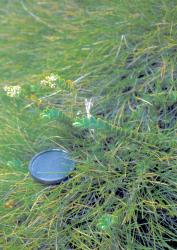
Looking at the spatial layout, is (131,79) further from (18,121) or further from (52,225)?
(52,225)

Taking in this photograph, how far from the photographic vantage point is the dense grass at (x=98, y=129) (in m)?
1.34

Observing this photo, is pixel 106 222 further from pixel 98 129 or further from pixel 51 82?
pixel 51 82

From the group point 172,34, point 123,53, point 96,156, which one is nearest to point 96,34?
point 123,53

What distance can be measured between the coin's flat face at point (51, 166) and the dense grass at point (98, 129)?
3 centimetres

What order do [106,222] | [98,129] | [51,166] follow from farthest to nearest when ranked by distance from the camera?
[51,166] → [98,129] → [106,222]

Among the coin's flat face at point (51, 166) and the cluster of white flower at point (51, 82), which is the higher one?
the cluster of white flower at point (51, 82)

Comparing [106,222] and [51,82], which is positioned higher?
[51,82]

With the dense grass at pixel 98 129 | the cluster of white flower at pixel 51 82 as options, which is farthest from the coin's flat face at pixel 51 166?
the cluster of white flower at pixel 51 82

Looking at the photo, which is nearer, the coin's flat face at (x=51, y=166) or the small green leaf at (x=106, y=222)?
the small green leaf at (x=106, y=222)

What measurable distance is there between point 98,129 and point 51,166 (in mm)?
223

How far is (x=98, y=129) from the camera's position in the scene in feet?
4.28

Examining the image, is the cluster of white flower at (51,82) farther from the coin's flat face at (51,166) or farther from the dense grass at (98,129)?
the coin's flat face at (51,166)

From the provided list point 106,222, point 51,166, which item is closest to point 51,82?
point 51,166

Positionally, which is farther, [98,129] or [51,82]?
[51,82]
